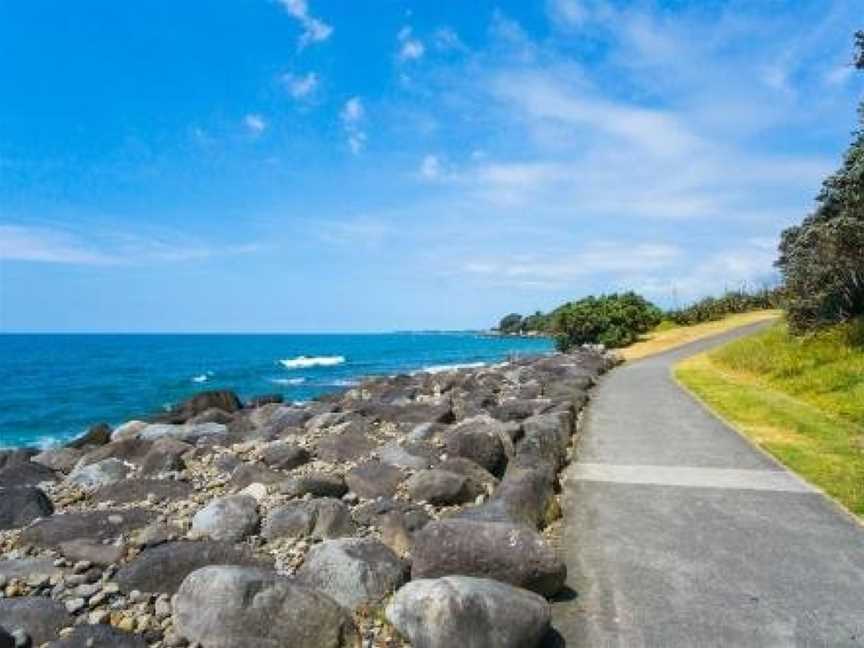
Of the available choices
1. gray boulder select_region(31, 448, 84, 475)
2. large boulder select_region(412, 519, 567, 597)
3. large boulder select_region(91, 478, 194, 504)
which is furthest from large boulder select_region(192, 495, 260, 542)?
gray boulder select_region(31, 448, 84, 475)

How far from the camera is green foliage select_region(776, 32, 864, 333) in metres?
20.8

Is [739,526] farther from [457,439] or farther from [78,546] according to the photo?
[78,546]

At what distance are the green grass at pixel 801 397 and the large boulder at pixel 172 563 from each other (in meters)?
6.90

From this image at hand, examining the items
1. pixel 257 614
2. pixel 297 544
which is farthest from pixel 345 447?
pixel 257 614

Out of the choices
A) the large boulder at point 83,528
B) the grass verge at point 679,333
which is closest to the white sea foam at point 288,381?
the grass verge at point 679,333

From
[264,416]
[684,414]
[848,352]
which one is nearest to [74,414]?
[264,416]

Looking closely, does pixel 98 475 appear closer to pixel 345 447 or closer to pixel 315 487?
pixel 345 447

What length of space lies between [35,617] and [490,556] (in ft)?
10.8

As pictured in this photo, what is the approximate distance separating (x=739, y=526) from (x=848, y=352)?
14.9 metres

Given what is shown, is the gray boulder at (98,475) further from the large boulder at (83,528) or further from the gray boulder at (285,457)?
the large boulder at (83,528)

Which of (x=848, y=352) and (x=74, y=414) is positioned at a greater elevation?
(x=848, y=352)

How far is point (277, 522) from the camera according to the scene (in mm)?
7566

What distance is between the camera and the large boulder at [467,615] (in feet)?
16.2

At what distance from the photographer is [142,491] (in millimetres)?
9531
